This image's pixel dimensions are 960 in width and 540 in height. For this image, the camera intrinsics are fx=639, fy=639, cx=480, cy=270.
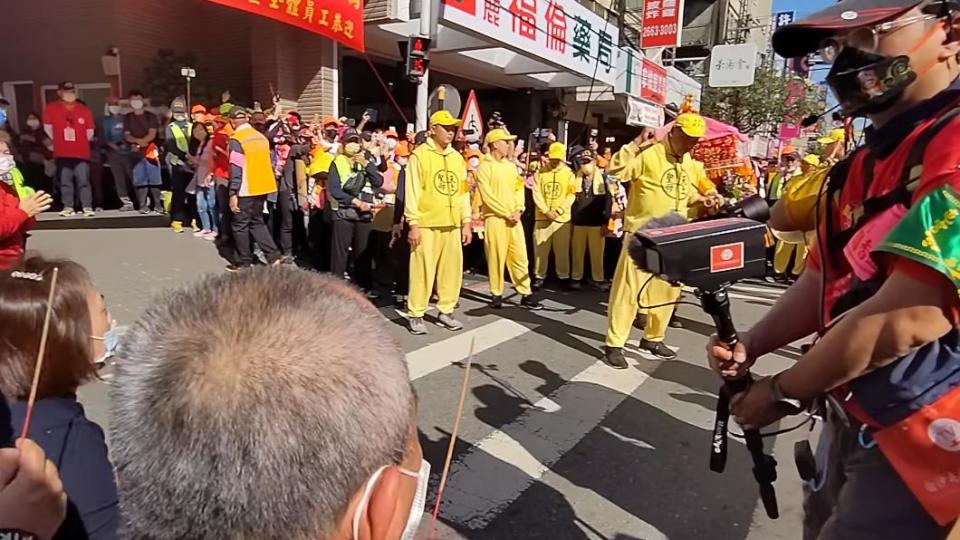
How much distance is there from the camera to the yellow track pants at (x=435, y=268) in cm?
606

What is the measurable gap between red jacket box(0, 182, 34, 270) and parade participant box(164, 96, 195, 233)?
532 cm


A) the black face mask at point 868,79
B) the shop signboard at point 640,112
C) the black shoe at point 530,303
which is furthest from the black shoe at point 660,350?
the shop signboard at point 640,112

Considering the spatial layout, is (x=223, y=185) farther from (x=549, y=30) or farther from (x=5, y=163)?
(x=549, y=30)

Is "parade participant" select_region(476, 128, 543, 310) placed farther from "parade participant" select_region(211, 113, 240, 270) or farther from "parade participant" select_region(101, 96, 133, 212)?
"parade participant" select_region(101, 96, 133, 212)

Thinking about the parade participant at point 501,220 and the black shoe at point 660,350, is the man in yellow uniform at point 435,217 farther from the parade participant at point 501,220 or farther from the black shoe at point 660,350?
the black shoe at point 660,350

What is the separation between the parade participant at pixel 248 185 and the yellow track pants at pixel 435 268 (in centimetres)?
231

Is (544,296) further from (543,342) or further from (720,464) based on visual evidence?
(720,464)

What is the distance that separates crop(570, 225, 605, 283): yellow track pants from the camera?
8.85 m

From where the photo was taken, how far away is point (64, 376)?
1730 mm

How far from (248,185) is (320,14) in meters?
3.90

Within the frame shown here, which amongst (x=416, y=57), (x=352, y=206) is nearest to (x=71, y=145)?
(x=352, y=206)

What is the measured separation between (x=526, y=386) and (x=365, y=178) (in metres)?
3.61

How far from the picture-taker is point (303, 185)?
825cm

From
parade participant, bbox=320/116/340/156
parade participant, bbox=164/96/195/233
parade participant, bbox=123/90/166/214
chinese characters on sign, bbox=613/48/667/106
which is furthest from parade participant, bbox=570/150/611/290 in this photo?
chinese characters on sign, bbox=613/48/667/106
